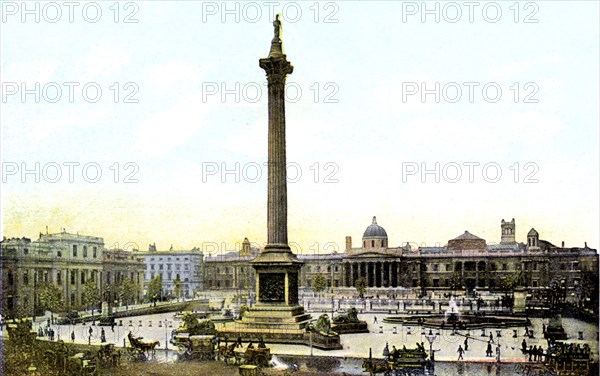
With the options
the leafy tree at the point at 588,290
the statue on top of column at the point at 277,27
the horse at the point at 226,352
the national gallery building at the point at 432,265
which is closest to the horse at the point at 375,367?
the horse at the point at 226,352

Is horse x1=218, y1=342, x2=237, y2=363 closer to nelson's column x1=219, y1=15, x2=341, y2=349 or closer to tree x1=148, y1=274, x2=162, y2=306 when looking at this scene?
nelson's column x1=219, y1=15, x2=341, y2=349

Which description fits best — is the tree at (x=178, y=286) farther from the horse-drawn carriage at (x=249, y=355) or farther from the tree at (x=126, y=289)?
the horse-drawn carriage at (x=249, y=355)

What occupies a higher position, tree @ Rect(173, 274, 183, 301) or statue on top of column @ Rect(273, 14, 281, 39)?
statue on top of column @ Rect(273, 14, 281, 39)

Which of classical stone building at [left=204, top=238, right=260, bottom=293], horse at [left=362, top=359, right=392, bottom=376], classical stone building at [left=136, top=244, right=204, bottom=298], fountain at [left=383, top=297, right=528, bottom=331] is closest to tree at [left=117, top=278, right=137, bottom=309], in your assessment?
classical stone building at [left=136, top=244, right=204, bottom=298]

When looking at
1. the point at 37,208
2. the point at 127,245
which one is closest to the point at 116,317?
the point at 127,245

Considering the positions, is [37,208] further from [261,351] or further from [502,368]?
[502,368]

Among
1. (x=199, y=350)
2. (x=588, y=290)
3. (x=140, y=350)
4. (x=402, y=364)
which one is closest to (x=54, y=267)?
(x=140, y=350)

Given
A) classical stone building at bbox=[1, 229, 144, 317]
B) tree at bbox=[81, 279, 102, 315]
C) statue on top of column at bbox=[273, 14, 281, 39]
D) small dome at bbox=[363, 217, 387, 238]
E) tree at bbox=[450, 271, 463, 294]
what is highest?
statue on top of column at bbox=[273, 14, 281, 39]
